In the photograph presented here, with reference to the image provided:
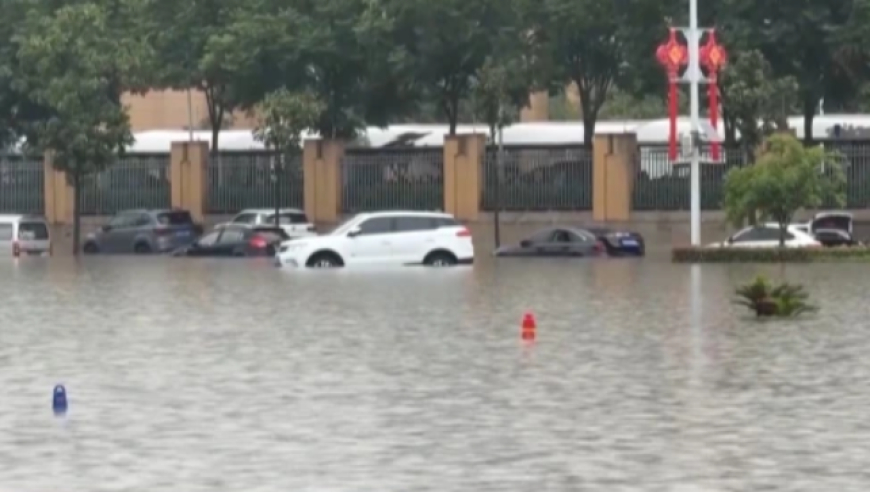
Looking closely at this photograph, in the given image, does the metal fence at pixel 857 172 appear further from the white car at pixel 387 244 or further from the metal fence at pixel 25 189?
the metal fence at pixel 25 189

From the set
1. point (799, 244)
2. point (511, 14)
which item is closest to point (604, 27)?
point (511, 14)

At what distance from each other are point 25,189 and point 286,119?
510 inches

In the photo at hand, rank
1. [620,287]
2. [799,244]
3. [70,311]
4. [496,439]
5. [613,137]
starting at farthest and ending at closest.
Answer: [613,137]
[799,244]
[620,287]
[70,311]
[496,439]

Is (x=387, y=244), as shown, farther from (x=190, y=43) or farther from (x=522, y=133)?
(x=190, y=43)

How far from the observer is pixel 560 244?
6188cm

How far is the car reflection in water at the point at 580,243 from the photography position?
2414 inches

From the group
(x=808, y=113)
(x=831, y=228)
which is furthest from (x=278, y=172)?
(x=831, y=228)

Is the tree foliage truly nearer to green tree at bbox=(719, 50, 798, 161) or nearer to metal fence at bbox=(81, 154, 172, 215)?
metal fence at bbox=(81, 154, 172, 215)

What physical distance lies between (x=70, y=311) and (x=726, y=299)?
10411 millimetres

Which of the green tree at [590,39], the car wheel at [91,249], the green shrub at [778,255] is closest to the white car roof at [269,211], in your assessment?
the car wheel at [91,249]

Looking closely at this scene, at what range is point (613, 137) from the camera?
66.8m

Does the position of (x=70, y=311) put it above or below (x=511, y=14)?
below

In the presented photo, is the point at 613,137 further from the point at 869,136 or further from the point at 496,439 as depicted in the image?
the point at 496,439

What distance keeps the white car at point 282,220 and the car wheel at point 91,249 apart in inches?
169
